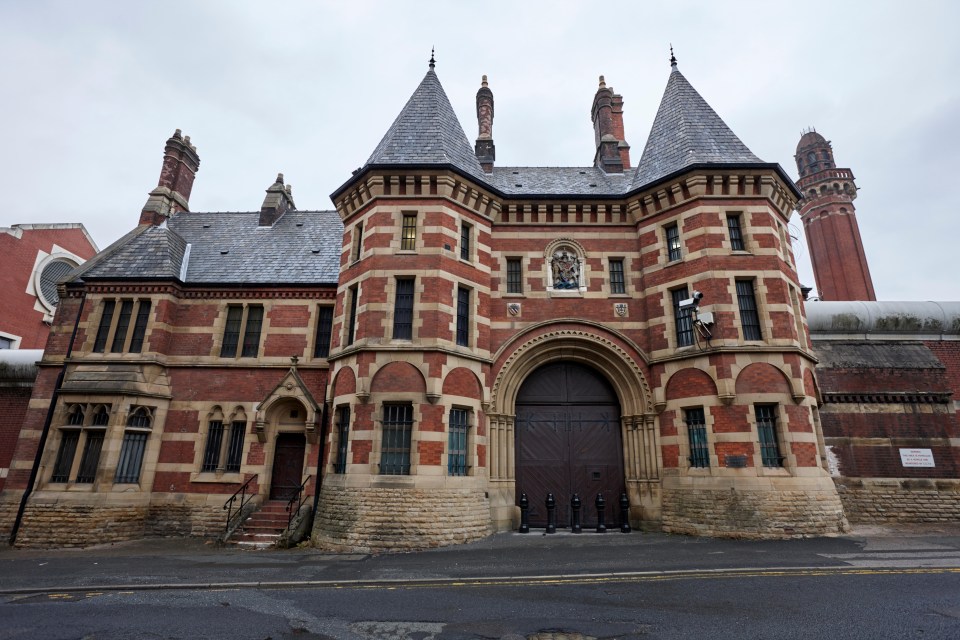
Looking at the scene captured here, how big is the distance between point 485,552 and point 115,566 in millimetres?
8574

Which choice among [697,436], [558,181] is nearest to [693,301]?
[697,436]

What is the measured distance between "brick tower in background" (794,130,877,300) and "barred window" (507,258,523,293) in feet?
130

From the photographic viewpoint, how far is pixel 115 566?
34.7 feet

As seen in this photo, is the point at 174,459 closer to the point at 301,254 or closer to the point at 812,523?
the point at 301,254

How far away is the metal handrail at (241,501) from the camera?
14.4 m

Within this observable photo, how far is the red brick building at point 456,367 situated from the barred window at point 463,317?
0.10 metres

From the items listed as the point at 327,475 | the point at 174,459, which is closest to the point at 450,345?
the point at 327,475

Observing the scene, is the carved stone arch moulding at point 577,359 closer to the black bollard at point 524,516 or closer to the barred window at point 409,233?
the black bollard at point 524,516

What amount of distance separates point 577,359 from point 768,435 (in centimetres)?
604

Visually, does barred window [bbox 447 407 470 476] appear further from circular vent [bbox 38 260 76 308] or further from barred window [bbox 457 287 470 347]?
circular vent [bbox 38 260 76 308]

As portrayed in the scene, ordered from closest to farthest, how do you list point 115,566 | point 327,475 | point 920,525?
point 115,566, point 327,475, point 920,525

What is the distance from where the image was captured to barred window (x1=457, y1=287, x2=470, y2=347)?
49.3 ft

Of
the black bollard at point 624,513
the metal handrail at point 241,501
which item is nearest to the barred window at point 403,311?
the metal handrail at point 241,501

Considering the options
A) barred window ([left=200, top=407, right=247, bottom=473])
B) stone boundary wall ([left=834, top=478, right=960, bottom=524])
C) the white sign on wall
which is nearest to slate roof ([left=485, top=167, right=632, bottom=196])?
barred window ([left=200, top=407, right=247, bottom=473])
